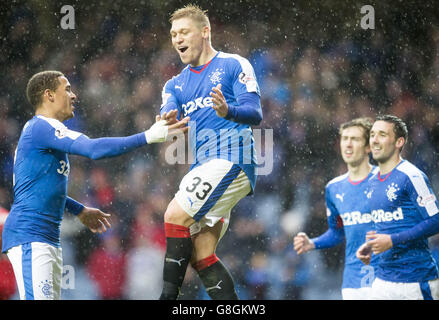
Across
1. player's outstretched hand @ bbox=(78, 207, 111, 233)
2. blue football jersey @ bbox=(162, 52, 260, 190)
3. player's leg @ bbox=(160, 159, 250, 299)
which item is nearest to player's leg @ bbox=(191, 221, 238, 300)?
player's leg @ bbox=(160, 159, 250, 299)

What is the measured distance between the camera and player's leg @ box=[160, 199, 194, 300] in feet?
9.40

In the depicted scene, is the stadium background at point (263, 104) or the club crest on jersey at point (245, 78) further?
the stadium background at point (263, 104)

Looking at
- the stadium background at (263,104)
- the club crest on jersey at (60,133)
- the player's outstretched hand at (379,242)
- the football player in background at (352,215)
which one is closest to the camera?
the club crest on jersey at (60,133)

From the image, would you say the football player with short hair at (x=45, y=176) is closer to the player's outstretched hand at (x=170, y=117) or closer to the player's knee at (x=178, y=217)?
the player's outstretched hand at (x=170, y=117)

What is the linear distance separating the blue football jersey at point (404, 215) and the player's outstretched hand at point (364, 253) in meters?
0.26

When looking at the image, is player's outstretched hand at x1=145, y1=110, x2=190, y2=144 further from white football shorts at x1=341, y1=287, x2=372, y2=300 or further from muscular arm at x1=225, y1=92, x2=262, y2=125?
white football shorts at x1=341, y1=287, x2=372, y2=300

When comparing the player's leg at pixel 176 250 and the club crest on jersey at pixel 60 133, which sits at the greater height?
the club crest on jersey at pixel 60 133

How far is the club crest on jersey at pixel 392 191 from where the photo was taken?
3.95 metres

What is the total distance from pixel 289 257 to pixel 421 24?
2688 mm

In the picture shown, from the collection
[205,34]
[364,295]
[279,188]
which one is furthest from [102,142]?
[279,188]

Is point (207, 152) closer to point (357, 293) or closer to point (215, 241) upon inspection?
point (215, 241)

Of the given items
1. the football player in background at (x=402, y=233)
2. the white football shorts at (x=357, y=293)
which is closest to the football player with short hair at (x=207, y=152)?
the football player in background at (x=402, y=233)

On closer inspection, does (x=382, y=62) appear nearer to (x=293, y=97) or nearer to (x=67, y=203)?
(x=293, y=97)

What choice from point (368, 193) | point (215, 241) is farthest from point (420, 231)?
point (215, 241)
